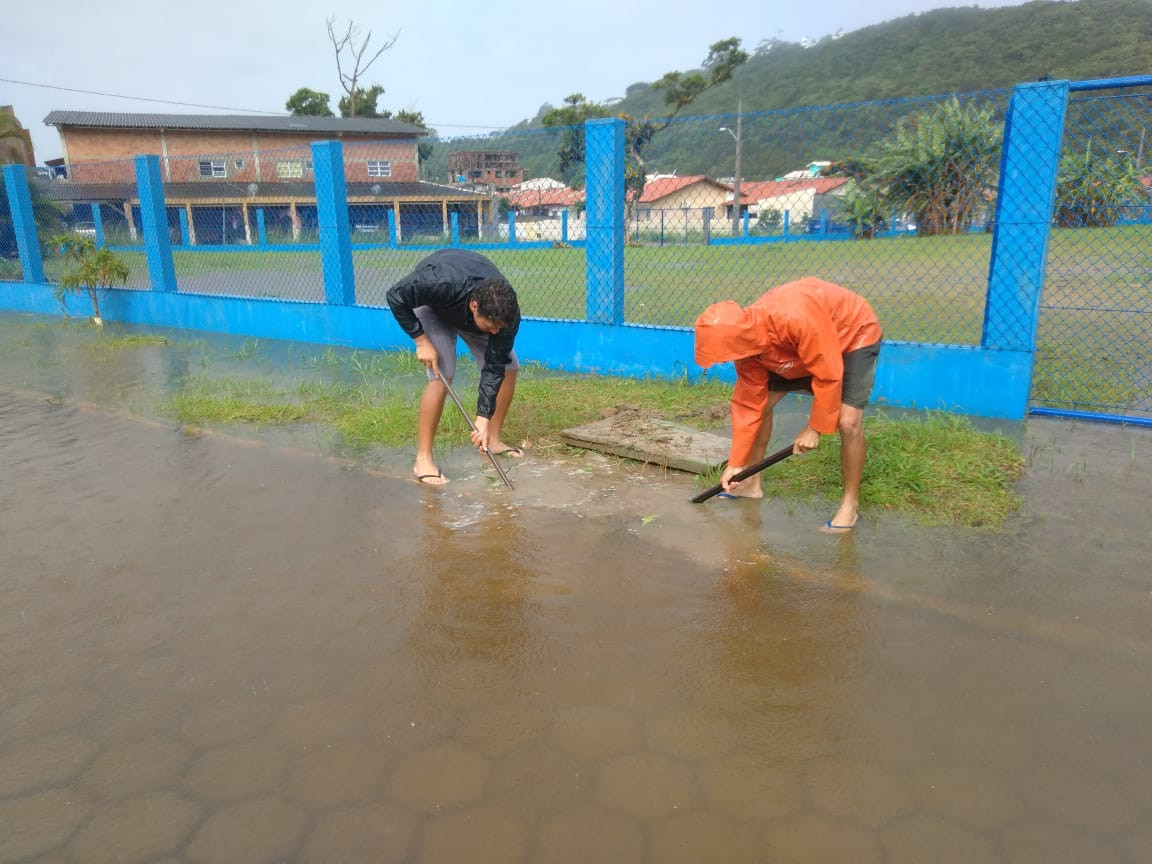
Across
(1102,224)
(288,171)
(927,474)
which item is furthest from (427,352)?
(288,171)

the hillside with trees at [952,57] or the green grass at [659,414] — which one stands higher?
the hillside with trees at [952,57]

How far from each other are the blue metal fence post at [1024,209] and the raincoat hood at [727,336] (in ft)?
9.06

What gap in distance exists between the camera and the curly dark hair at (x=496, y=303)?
392cm

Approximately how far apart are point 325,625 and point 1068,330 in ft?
25.8

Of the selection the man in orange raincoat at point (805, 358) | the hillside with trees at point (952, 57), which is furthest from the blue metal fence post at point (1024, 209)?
the hillside with trees at point (952, 57)

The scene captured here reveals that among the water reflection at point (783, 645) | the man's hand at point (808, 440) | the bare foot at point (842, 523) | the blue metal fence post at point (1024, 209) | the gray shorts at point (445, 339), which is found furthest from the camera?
the blue metal fence post at point (1024, 209)

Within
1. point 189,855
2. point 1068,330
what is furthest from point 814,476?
point 1068,330

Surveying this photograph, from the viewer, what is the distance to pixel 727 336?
3.28m

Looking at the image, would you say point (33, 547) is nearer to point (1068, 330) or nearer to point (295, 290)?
point (1068, 330)

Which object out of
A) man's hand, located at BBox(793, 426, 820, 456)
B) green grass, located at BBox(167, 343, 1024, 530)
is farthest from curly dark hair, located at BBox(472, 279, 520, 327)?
man's hand, located at BBox(793, 426, 820, 456)

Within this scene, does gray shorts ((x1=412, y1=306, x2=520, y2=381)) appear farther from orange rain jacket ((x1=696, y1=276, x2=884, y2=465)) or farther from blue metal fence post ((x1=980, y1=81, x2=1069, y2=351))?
blue metal fence post ((x1=980, y1=81, x2=1069, y2=351))

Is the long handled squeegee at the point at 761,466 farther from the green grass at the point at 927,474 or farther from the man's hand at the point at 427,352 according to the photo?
the man's hand at the point at 427,352

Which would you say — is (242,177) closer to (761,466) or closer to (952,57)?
(761,466)

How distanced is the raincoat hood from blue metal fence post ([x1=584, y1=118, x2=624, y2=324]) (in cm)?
341
